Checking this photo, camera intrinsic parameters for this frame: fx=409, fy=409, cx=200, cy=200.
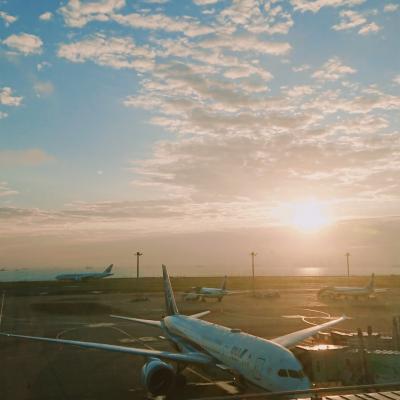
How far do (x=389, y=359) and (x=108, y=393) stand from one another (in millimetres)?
18540

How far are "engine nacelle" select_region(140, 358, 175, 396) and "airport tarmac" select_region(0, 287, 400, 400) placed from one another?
1.75 m

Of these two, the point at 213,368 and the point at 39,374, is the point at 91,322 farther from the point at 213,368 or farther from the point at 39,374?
the point at 213,368

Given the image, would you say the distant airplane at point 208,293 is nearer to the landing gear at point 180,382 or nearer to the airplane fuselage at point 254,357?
the airplane fuselage at point 254,357

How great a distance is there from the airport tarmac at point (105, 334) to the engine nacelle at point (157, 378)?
1.75 metres

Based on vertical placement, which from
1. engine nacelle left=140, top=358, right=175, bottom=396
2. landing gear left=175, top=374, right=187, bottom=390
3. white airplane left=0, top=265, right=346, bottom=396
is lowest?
landing gear left=175, top=374, right=187, bottom=390

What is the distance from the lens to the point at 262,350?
71.8ft

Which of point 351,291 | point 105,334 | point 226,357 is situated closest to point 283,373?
point 226,357

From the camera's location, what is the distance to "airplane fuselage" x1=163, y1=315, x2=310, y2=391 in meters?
20.0

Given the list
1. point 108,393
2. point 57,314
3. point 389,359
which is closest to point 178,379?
point 108,393

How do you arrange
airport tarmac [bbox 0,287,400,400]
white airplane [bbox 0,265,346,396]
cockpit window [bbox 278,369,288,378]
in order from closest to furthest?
cockpit window [bbox 278,369,288,378]
white airplane [bbox 0,265,346,396]
airport tarmac [bbox 0,287,400,400]

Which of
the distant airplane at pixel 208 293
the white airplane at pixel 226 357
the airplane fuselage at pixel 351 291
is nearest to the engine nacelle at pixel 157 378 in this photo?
the white airplane at pixel 226 357

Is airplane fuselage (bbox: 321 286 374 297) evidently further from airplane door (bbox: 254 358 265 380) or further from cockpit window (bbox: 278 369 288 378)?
cockpit window (bbox: 278 369 288 378)

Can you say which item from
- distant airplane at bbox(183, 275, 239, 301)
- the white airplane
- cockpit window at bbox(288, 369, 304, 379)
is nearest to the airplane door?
the white airplane

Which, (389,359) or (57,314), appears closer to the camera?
(389,359)
